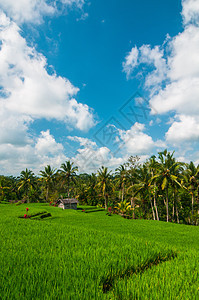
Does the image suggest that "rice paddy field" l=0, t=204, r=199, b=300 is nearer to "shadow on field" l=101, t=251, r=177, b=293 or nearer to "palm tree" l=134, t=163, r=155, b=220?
"shadow on field" l=101, t=251, r=177, b=293

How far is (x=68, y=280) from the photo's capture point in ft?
10.5

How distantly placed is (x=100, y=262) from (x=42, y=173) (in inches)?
1418

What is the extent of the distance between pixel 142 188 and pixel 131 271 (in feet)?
77.4

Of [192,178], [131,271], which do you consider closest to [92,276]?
[131,271]

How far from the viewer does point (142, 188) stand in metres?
26.6

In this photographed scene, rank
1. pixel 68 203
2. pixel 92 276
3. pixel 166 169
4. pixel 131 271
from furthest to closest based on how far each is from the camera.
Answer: pixel 68 203 → pixel 166 169 → pixel 131 271 → pixel 92 276

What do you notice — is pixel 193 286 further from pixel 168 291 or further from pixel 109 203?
pixel 109 203

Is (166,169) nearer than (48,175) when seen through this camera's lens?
Yes

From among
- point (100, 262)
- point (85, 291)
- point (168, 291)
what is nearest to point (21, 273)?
point (85, 291)

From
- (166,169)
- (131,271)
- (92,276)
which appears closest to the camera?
(92,276)

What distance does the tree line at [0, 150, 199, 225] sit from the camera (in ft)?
79.0

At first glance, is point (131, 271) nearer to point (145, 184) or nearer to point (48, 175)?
point (145, 184)

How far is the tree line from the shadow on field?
17.9 metres

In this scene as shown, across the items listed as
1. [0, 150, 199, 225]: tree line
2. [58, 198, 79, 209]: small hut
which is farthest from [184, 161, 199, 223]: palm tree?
[58, 198, 79, 209]: small hut
